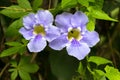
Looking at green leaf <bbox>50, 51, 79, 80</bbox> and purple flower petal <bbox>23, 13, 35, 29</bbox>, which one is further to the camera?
green leaf <bbox>50, 51, 79, 80</bbox>

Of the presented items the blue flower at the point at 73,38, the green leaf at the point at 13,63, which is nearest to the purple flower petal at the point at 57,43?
the blue flower at the point at 73,38

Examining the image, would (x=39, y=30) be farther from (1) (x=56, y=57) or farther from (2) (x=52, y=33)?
(1) (x=56, y=57)

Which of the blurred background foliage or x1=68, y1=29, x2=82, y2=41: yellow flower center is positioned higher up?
x1=68, y1=29, x2=82, y2=41: yellow flower center

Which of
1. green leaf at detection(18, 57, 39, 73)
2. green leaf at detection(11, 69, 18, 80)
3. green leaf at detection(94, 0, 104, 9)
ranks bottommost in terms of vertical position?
green leaf at detection(11, 69, 18, 80)

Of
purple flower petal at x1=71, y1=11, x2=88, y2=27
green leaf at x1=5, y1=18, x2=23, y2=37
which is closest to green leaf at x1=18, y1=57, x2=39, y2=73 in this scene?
green leaf at x1=5, y1=18, x2=23, y2=37

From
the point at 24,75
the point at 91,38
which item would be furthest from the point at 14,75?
the point at 91,38

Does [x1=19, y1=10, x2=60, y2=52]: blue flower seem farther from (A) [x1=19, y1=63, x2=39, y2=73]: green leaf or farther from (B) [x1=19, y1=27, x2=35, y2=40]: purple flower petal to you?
(A) [x1=19, y1=63, x2=39, y2=73]: green leaf
